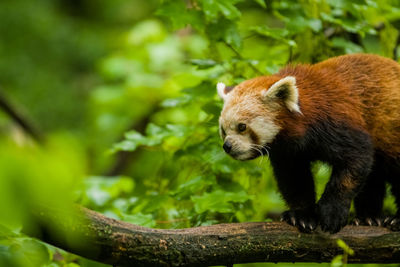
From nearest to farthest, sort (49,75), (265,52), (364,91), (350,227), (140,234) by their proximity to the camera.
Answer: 1. (140,234)
2. (350,227)
3. (364,91)
4. (265,52)
5. (49,75)

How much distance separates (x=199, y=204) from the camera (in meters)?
2.71

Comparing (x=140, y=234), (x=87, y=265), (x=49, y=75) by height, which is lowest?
(x=49, y=75)

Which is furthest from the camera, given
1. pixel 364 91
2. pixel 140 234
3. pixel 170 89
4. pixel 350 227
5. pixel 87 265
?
pixel 170 89

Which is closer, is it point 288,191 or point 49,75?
point 288,191

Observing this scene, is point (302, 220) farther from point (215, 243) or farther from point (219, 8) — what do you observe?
point (219, 8)

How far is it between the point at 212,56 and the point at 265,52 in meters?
0.55

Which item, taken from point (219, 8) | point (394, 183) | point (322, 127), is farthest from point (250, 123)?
point (394, 183)

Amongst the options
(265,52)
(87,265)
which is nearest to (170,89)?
(265,52)

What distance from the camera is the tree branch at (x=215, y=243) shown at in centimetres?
189

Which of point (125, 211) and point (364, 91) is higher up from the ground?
point (364, 91)

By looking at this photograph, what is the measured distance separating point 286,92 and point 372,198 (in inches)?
41.7

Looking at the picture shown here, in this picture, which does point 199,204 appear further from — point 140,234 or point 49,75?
point 49,75

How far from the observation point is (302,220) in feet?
8.34

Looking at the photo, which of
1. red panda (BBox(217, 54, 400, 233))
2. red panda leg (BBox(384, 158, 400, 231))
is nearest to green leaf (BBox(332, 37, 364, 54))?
red panda (BBox(217, 54, 400, 233))
